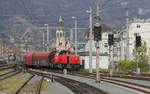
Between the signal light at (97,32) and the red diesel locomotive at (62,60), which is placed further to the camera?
the red diesel locomotive at (62,60)

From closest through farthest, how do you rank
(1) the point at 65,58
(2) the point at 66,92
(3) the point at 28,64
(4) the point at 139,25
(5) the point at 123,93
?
Answer: (5) the point at 123,93 → (2) the point at 66,92 → (1) the point at 65,58 → (3) the point at 28,64 → (4) the point at 139,25

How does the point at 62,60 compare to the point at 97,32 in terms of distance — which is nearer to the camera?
the point at 97,32

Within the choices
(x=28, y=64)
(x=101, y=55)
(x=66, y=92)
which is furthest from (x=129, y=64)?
(x=66, y=92)

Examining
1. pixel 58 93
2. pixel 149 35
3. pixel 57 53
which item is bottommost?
pixel 58 93

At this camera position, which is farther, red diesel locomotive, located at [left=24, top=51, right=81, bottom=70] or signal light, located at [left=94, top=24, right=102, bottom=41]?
red diesel locomotive, located at [left=24, top=51, right=81, bottom=70]

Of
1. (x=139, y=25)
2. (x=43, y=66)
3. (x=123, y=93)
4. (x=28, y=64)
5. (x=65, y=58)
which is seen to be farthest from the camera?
(x=139, y=25)

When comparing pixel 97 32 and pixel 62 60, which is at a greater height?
pixel 97 32

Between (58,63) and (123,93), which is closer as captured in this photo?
(123,93)

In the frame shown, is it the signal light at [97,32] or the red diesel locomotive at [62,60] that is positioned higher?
the signal light at [97,32]

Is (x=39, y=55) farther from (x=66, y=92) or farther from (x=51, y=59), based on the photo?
(x=66, y=92)

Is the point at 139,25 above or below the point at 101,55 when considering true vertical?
above

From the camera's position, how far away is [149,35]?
109 meters

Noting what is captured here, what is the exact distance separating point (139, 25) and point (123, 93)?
88.1 metres

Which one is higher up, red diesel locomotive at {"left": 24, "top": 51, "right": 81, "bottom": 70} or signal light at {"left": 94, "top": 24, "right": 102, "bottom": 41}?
signal light at {"left": 94, "top": 24, "right": 102, "bottom": 41}
